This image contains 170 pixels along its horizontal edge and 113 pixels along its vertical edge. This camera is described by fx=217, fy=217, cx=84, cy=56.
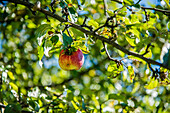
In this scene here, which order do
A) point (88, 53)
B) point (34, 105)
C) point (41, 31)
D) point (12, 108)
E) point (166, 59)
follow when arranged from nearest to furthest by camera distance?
1. point (41, 31)
2. point (166, 59)
3. point (12, 108)
4. point (34, 105)
5. point (88, 53)

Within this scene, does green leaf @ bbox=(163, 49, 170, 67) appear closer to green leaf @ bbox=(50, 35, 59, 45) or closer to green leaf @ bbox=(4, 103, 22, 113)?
green leaf @ bbox=(50, 35, 59, 45)

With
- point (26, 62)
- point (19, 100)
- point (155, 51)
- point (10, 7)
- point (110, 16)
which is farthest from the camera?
point (26, 62)

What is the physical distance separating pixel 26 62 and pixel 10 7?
4.84 feet

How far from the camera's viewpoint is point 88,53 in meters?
2.21

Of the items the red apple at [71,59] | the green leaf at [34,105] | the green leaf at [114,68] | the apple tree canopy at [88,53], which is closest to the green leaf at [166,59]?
the apple tree canopy at [88,53]

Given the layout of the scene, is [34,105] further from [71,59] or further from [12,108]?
[71,59]

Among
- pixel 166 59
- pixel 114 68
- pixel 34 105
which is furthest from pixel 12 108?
pixel 166 59

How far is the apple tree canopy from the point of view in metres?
1.27

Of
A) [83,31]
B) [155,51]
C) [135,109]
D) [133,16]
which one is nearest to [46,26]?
[83,31]

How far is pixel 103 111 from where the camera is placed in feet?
5.94

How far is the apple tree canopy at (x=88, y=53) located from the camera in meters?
1.27

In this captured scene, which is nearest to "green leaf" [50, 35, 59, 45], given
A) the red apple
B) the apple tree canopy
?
the apple tree canopy

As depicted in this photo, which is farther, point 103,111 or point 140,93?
point 140,93

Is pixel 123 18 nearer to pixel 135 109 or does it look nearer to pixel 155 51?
pixel 135 109
